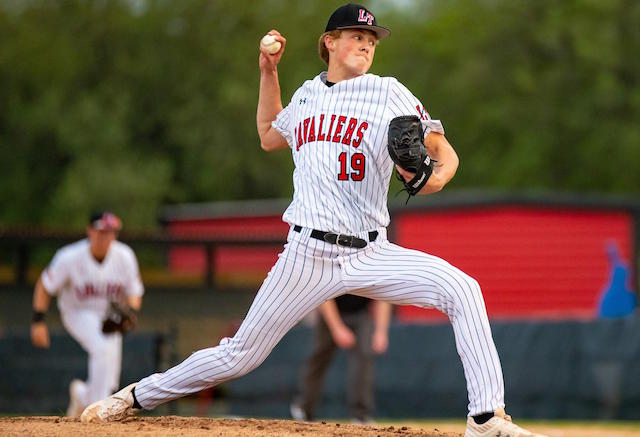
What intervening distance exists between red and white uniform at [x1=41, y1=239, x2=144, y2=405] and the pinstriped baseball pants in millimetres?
4518

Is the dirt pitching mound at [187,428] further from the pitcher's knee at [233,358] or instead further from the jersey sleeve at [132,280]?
the jersey sleeve at [132,280]

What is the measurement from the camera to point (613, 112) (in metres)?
41.0

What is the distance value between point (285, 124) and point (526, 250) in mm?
15951

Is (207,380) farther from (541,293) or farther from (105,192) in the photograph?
(105,192)

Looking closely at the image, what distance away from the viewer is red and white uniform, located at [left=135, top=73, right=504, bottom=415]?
5.39 meters

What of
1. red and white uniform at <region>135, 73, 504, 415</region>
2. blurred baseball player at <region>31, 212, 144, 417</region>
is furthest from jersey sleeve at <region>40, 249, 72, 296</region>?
red and white uniform at <region>135, 73, 504, 415</region>

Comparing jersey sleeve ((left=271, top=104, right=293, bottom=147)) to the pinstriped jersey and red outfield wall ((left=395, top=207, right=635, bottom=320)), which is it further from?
red outfield wall ((left=395, top=207, right=635, bottom=320))

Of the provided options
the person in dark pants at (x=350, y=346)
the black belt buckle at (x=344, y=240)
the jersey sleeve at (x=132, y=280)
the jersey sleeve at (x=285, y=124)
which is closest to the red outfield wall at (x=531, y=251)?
the person in dark pants at (x=350, y=346)

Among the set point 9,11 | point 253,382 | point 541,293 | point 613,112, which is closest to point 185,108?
point 9,11

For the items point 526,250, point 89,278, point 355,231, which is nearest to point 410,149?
point 355,231

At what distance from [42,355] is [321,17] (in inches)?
1383

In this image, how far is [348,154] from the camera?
5.51 metres

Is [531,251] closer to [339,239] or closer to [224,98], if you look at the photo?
[339,239]

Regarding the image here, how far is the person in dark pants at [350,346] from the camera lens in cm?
1088
